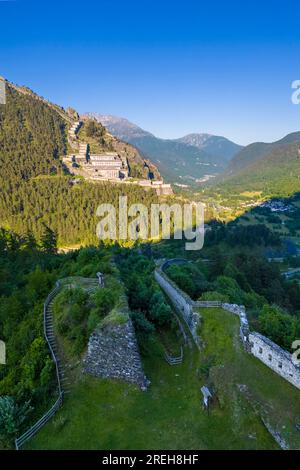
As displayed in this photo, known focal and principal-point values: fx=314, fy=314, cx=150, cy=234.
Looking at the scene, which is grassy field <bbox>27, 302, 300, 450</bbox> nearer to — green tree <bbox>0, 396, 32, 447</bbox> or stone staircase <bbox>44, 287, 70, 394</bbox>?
stone staircase <bbox>44, 287, 70, 394</bbox>

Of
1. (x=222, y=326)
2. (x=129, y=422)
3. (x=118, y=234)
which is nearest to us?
(x=129, y=422)

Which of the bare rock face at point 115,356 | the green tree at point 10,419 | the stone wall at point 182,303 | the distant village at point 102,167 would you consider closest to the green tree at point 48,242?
the stone wall at point 182,303

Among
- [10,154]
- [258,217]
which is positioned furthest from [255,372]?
[258,217]

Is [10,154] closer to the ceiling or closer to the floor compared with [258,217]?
closer to the ceiling

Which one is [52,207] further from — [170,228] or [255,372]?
[255,372]

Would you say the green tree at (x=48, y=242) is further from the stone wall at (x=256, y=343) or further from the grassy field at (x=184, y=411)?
the grassy field at (x=184, y=411)

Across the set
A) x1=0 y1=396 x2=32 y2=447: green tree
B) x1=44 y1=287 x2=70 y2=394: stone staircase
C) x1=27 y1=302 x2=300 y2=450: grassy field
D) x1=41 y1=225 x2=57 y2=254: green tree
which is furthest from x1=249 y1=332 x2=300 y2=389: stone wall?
x1=41 y1=225 x2=57 y2=254: green tree
